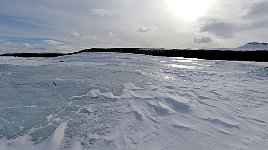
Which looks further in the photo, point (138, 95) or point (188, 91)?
point (188, 91)

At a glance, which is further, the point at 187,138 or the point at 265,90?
the point at 265,90

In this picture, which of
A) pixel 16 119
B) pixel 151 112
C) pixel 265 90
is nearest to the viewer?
pixel 16 119

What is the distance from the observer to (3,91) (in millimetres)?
8320

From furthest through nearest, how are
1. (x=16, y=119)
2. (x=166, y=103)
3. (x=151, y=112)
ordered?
(x=166, y=103) → (x=151, y=112) → (x=16, y=119)

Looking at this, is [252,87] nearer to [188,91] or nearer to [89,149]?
[188,91]

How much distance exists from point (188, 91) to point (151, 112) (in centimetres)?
245

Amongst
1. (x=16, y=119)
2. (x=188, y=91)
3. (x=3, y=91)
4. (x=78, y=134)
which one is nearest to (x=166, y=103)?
(x=188, y=91)

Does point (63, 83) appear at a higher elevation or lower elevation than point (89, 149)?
higher

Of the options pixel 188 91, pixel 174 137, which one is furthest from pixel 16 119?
pixel 188 91

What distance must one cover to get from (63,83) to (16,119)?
3404mm

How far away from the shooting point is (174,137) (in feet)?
16.7

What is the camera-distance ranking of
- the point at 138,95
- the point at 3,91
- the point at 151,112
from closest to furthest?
the point at 151,112, the point at 138,95, the point at 3,91

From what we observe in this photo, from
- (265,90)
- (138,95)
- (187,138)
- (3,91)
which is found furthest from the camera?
(265,90)

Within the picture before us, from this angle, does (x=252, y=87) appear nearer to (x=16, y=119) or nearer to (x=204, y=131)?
(x=204, y=131)
